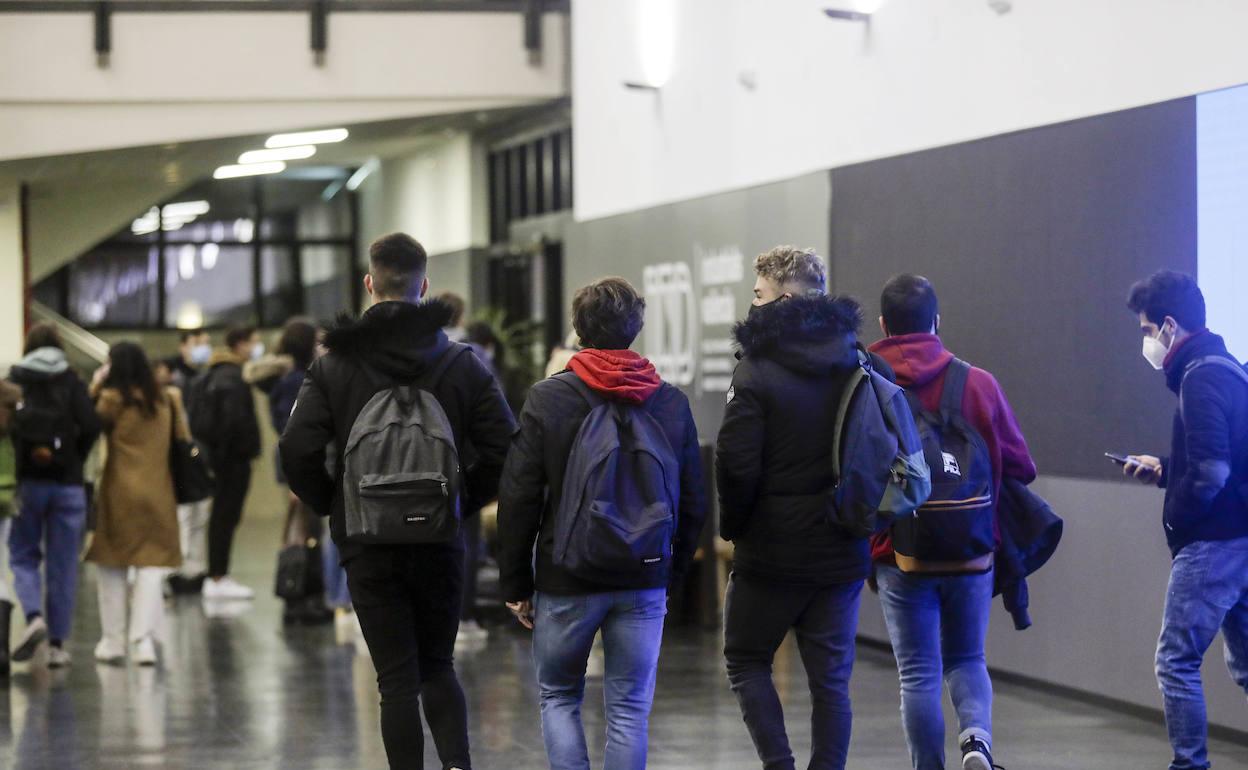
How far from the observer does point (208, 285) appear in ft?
74.8

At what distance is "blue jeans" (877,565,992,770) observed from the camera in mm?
5902

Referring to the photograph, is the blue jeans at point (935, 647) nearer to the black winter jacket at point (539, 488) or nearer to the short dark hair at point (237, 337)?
the black winter jacket at point (539, 488)

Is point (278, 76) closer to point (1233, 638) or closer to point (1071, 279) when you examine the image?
point (1071, 279)

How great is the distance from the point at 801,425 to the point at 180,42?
10.9 meters

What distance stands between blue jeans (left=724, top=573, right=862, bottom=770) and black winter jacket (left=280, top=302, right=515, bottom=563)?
912 millimetres

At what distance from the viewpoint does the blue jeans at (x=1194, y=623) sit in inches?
235

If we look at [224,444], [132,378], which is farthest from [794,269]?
[224,444]

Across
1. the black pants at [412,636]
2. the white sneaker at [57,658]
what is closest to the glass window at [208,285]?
the white sneaker at [57,658]

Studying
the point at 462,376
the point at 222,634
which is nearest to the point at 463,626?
the point at 222,634

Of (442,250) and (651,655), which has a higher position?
(442,250)

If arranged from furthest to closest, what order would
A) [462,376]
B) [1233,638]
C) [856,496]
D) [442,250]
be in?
[442,250] → [1233,638] → [462,376] → [856,496]

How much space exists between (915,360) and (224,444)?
27.4 ft

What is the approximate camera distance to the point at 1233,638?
6191 mm

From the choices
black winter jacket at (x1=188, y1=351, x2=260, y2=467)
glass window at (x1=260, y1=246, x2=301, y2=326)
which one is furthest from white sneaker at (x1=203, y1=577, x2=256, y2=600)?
glass window at (x1=260, y1=246, x2=301, y2=326)
